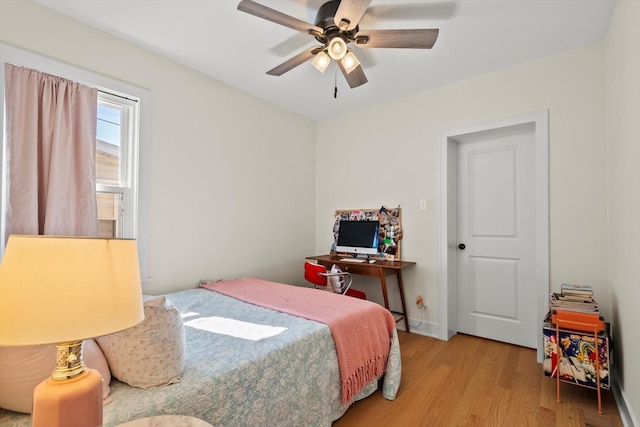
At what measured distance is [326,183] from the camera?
415 cm

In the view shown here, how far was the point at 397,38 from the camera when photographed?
1956 mm

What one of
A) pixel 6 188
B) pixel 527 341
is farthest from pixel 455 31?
pixel 6 188

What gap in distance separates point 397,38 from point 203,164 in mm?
2009

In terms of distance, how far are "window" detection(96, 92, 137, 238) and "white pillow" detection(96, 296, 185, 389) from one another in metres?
1.52

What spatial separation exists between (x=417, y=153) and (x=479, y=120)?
2.16 feet

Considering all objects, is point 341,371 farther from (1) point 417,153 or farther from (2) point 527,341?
(1) point 417,153

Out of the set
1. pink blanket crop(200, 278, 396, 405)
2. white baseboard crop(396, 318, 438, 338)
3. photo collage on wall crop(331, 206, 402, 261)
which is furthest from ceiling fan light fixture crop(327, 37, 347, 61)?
white baseboard crop(396, 318, 438, 338)

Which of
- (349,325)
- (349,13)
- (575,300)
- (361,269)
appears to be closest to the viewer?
(349,13)

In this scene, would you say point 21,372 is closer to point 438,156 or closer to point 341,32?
point 341,32

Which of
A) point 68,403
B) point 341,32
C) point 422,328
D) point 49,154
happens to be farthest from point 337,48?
point 422,328

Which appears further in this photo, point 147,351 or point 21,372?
point 147,351

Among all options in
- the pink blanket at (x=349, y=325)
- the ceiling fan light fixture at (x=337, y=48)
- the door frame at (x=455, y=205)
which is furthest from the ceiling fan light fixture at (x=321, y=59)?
the pink blanket at (x=349, y=325)

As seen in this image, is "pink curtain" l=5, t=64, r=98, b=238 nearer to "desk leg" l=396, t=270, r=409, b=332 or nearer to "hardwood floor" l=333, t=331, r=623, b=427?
"hardwood floor" l=333, t=331, r=623, b=427

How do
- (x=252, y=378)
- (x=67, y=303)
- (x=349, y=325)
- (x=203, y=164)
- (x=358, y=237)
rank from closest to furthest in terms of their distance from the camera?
(x=67, y=303)
(x=252, y=378)
(x=349, y=325)
(x=203, y=164)
(x=358, y=237)
